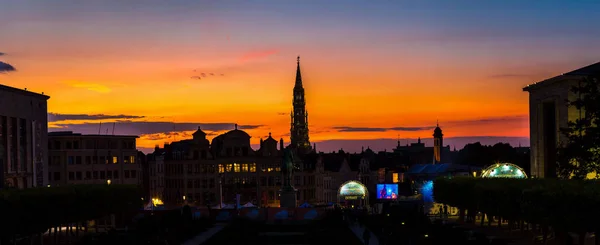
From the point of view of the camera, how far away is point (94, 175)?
15388 cm

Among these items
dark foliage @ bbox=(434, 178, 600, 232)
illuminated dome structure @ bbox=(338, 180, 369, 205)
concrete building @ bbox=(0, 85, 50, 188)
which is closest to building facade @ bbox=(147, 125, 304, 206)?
illuminated dome structure @ bbox=(338, 180, 369, 205)

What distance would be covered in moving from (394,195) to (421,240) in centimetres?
7955

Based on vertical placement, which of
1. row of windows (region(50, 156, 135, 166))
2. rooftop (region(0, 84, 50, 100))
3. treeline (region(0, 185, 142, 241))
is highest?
rooftop (region(0, 84, 50, 100))

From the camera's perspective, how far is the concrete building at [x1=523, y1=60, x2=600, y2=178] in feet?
336

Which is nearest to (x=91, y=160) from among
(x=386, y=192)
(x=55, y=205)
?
(x=386, y=192)

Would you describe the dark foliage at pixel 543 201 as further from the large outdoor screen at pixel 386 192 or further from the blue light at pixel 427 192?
the large outdoor screen at pixel 386 192

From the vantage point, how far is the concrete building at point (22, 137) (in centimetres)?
11025

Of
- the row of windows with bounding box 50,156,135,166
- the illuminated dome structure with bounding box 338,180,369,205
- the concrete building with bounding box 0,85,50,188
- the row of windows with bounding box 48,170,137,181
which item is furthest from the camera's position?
the row of windows with bounding box 50,156,135,166

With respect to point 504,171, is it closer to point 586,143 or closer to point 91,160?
point 586,143

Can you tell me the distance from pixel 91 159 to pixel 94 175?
7.87ft

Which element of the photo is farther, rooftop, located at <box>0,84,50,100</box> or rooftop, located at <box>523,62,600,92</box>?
rooftop, located at <box>0,84,50,100</box>

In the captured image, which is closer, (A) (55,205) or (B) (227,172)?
(A) (55,205)

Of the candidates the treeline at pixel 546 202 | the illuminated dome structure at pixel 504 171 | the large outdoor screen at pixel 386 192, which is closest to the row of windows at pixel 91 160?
the large outdoor screen at pixel 386 192

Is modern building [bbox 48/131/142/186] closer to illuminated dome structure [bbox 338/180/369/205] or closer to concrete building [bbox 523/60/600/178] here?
illuminated dome structure [bbox 338/180/369/205]
